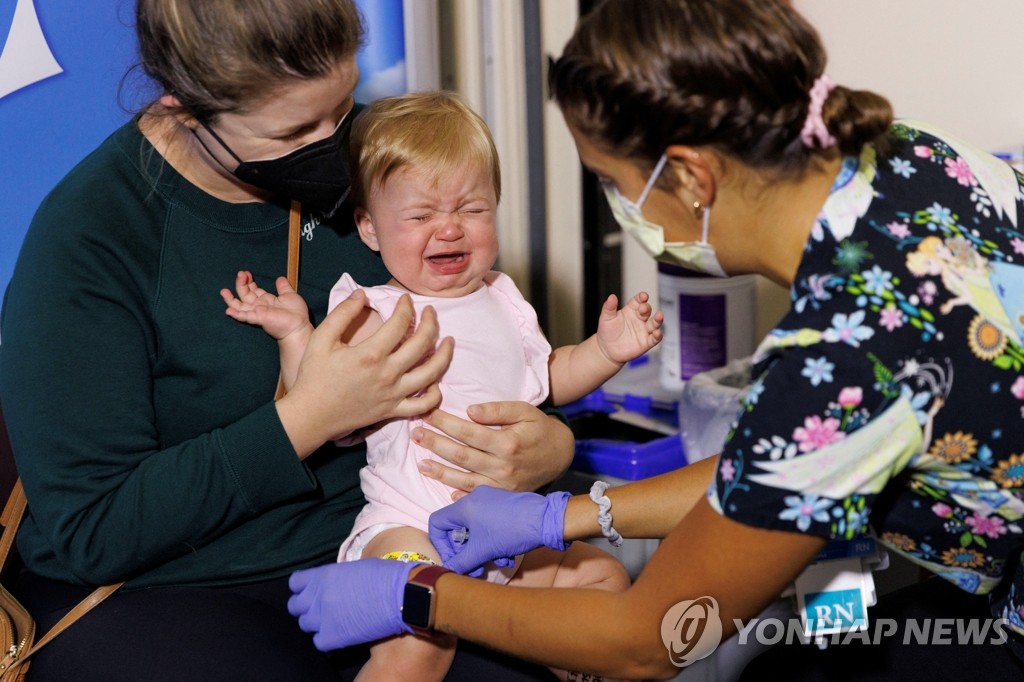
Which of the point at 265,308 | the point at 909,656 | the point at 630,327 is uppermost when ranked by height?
the point at 265,308

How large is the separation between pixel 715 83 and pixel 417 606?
0.71 meters

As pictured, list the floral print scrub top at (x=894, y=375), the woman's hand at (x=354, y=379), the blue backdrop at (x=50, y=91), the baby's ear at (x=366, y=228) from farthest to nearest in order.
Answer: the blue backdrop at (x=50, y=91)
the baby's ear at (x=366, y=228)
the woman's hand at (x=354, y=379)
the floral print scrub top at (x=894, y=375)

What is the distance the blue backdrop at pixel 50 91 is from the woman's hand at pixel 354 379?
58cm

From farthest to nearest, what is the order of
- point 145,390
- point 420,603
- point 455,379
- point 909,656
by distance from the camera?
1. point 455,379
2. point 909,656
3. point 145,390
4. point 420,603

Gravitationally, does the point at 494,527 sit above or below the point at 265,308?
below

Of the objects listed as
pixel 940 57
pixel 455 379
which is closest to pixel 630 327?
pixel 455 379

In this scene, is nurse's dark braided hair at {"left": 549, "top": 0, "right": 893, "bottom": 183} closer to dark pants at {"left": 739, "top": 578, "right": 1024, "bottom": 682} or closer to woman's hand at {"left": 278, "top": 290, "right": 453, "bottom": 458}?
woman's hand at {"left": 278, "top": 290, "right": 453, "bottom": 458}

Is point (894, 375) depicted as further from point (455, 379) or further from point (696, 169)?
point (455, 379)

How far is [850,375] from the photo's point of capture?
3.44 ft

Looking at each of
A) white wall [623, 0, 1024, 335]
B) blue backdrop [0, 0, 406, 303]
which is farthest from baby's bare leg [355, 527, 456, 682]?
white wall [623, 0, 1024, 335]

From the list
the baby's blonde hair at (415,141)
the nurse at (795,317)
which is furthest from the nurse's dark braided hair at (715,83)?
the baby's blonde hair at (415,141)

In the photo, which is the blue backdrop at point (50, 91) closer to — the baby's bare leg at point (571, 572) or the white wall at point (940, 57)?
the baby's bare leg at point (571, 572)

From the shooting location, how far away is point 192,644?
132cm

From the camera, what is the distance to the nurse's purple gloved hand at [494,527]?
1.40m
